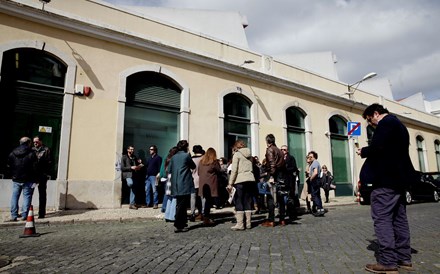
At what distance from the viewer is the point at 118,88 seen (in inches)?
380

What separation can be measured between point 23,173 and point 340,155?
48.9ft

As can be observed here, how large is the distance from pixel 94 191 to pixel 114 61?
→ 4.17 m

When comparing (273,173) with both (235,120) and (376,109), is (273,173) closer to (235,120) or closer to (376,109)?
(376,109)

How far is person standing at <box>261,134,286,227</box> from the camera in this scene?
643cm

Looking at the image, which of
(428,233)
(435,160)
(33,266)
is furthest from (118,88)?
(435,160)

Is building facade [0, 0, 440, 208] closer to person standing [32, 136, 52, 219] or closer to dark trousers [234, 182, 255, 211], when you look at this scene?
person standing [32, 136, 52, 219]

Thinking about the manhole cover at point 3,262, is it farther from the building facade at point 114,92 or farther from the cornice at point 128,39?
the cornice at point 128,39

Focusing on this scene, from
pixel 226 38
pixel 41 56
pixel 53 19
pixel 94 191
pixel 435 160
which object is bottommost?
pixel 94 191

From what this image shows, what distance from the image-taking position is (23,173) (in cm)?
668

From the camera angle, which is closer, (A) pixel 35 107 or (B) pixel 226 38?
(A) pixel 35 107

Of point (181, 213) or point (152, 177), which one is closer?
point (181, 213)

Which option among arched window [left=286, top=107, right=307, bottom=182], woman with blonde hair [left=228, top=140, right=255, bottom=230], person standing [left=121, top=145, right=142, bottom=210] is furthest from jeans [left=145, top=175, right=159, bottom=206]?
arched window [left=286, top=107, right=307, bottom=182]

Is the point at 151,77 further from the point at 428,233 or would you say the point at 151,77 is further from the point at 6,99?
the point at 428,233

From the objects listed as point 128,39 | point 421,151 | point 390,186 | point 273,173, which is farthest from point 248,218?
point 421,151
